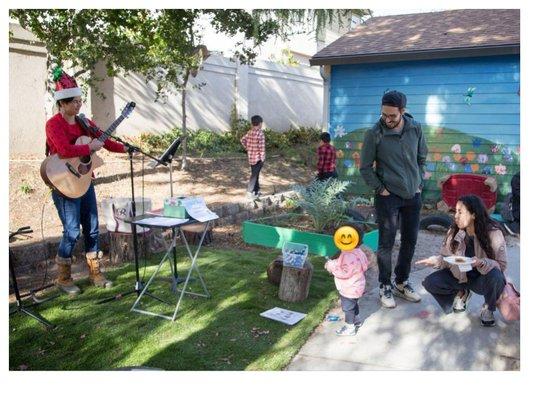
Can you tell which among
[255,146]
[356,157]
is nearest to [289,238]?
[255,146]

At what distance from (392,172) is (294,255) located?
111 cm

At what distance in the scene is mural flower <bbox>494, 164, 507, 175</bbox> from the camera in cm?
852

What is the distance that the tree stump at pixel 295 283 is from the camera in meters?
4.50

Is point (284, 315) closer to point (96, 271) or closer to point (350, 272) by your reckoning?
point (350, 272)

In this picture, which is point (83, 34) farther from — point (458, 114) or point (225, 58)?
point (225, 58)

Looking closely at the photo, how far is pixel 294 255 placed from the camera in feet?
15.1

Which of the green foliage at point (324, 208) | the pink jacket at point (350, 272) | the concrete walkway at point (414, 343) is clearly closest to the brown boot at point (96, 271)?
the concrete walkway at point (414, 343)

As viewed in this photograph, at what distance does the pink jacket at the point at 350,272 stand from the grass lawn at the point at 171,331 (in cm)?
43

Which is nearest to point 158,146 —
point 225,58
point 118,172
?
point 118,172

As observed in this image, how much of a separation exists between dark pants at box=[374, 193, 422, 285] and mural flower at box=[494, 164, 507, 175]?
190 inches

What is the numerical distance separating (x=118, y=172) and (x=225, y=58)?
6505 millimetres

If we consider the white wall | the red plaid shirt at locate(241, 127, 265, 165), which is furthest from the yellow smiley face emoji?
the white wall

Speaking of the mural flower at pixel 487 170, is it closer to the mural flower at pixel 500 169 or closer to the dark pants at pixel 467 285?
the mural flower at pixel 500 169

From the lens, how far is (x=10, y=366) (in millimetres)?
3395
